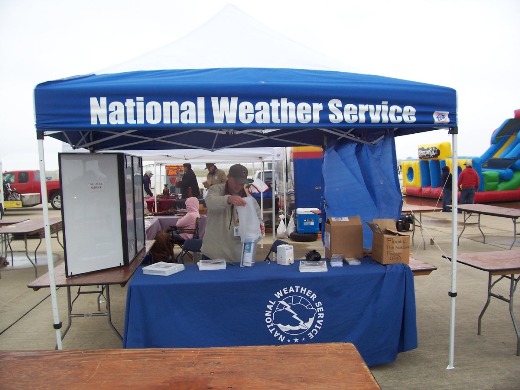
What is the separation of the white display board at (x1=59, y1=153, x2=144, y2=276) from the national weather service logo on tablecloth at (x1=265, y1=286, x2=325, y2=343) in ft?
5.24

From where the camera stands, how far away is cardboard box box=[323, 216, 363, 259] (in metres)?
3.57

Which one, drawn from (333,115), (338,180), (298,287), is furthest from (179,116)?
(338,180)

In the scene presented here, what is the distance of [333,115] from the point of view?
288 cm

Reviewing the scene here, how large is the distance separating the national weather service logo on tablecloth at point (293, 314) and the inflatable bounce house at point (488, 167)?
551 inches

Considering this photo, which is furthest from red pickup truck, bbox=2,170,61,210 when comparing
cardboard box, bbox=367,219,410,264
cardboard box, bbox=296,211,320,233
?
cardboard box, bbox=367,219,410,264

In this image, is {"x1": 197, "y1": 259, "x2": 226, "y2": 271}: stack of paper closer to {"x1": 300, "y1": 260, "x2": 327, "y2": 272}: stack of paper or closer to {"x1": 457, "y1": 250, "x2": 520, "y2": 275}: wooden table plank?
{"x1": 300, "y1": 260, "x2": 327, "y2": 272}: stack of paper

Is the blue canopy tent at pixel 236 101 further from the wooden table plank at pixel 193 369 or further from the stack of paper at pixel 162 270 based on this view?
the wooden table plank at pixel 193 369

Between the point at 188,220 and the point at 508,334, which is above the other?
the point at 188,220

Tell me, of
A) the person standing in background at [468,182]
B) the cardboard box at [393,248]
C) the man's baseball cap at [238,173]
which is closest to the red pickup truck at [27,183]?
the man's baseball cap at [238,173]

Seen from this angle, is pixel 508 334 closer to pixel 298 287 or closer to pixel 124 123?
pixel 298 287

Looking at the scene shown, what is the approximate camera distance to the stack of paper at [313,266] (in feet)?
10.8

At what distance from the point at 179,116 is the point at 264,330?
6.04 ft

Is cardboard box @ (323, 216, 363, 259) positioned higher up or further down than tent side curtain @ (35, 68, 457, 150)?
further down

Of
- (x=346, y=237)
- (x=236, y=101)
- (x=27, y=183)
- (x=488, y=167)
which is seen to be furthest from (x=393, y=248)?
(x=27, y=183)
